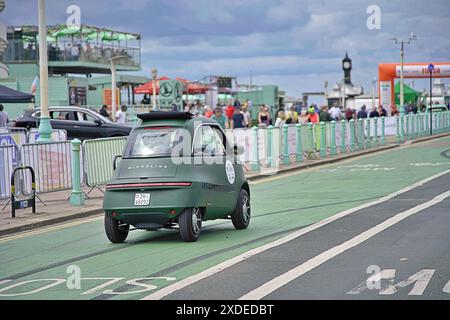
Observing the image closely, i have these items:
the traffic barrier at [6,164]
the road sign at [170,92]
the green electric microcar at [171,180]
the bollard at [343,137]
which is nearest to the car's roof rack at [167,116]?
the green electric microcar at [171,180]

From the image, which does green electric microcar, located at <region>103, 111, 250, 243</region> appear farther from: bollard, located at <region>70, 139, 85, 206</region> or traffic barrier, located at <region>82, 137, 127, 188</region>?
traffic barrier, located at <region>82, 137, 127, 188</region>

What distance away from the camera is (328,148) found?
119ft

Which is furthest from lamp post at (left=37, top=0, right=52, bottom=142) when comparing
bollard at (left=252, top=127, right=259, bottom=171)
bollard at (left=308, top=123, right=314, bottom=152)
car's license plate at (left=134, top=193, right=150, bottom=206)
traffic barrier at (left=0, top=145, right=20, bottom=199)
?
bollard at (left=308, top=123, right=314, bottom=152)

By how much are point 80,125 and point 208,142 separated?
19.0 meters

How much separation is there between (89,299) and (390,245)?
14.7ft

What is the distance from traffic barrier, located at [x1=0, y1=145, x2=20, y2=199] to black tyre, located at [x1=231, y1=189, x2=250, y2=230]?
6974mm

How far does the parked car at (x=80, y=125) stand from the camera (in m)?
32.2

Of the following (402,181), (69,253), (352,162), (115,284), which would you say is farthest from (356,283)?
(352,162)

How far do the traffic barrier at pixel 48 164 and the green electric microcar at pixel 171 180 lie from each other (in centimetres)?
701

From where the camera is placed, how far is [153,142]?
45.0ft

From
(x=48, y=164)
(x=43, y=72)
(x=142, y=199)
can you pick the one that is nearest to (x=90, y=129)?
(x=43, y=72)

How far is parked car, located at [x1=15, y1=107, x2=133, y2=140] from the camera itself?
32.2 metres

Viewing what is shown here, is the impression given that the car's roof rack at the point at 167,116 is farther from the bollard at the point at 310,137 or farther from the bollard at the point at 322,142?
the bollard at the point at 322,142

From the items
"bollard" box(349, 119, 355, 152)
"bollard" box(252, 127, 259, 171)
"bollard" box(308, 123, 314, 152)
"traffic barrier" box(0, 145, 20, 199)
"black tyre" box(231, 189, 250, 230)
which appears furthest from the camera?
"bollard" box(349, 119, 355, 152)
